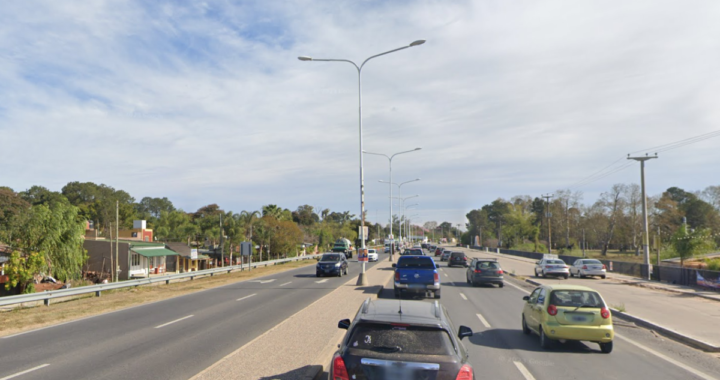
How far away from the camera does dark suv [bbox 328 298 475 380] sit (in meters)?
5.41

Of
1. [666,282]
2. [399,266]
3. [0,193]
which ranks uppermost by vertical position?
[0,193]

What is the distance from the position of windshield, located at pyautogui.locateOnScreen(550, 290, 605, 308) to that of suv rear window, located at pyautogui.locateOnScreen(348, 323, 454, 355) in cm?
648

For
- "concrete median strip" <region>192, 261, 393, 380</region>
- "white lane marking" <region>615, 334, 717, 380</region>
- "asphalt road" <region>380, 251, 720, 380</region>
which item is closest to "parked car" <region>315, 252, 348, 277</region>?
"concrete median strip" <region>192, 261, 393, 380</region>

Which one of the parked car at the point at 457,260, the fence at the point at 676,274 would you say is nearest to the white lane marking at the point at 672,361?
the fence at the point at 676,274

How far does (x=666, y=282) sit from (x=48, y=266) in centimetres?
3902

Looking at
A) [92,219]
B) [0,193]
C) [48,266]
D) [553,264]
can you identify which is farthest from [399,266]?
[92,219]

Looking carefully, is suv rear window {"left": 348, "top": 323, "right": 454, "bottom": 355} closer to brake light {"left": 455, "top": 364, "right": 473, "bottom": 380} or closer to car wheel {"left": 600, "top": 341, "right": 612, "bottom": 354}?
brake light {"left": 455, "top": 364, "right": 473, "bottom": 380}

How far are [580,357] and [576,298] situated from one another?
1.30 m

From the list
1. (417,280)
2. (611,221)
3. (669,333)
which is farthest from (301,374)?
(611,221)

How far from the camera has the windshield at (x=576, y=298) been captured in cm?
1106

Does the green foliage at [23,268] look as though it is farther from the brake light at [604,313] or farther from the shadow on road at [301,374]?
the brake light at [604,313]

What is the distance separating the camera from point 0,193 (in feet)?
176

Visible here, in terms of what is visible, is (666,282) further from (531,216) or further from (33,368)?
(531,216)

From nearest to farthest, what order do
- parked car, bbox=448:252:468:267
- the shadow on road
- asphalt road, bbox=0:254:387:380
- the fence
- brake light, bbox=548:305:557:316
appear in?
the shadow on road → asphalt road, bbox=0:254:387:380 → brake light, bbox=548:305:557:316 → the fence → parked car, bbox=448:252:468:267
